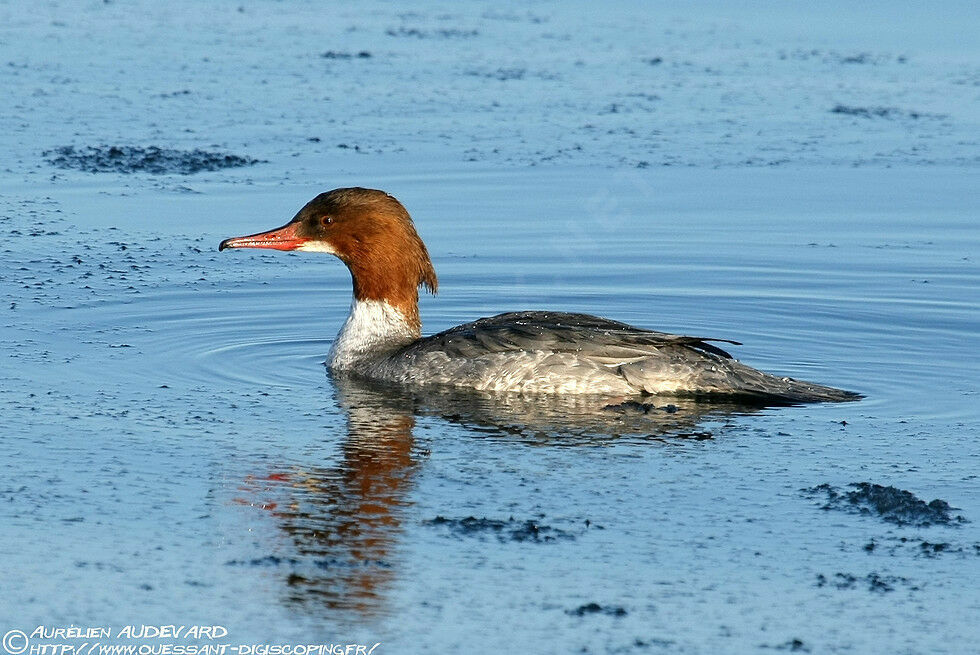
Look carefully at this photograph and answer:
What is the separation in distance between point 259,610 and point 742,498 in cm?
217

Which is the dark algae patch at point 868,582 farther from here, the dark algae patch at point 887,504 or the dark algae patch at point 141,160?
the dark algae patch at point 141,160

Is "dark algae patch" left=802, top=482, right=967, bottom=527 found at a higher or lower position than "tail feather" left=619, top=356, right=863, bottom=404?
lower

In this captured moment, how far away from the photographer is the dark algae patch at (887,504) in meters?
6.49

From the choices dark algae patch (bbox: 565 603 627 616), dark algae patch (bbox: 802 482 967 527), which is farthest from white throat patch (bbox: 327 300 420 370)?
dark algae patch (bbox: 565 603 627 616)

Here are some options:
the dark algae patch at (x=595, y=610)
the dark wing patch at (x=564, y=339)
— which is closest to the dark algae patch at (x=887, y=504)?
the dark algae patch at (x=595, y=610)

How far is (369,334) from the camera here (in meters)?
9.36

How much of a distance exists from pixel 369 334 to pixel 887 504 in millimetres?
3570

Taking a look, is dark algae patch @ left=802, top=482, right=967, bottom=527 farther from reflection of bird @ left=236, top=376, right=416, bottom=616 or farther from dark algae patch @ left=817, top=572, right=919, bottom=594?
reflection of bird @ left=236, top=376, right=416, bottom=616

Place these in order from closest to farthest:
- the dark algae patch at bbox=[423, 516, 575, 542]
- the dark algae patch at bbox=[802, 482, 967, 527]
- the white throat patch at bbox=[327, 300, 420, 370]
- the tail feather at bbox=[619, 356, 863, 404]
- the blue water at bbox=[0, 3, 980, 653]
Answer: the blue water at bbox=[0, 3, 980, 653] < the dark algae patch at bbox=[423, 516, 575, 542] < the dark algae patch at bbox=[802, 482, 967, 527] < the tail feather at bbox=[619, 356, 863, 404] < the white throat patch at bbox=[327, 300, 420, 370]

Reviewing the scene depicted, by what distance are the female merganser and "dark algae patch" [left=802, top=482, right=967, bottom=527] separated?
5.50ft

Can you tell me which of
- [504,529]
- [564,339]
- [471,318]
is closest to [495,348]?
[564,339]

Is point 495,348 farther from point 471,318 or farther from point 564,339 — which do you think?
point 471,318

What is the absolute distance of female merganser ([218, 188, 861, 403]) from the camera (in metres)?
8.64

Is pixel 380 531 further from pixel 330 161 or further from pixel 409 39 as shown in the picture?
pixel 409 39
